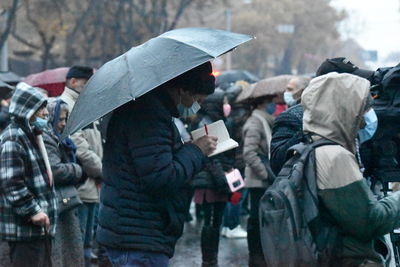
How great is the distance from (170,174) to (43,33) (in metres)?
21.5

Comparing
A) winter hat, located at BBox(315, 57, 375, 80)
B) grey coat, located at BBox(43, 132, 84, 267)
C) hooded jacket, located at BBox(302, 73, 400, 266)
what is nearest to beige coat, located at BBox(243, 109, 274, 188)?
grey coat, located at BBox(43, 132, 84, 267)

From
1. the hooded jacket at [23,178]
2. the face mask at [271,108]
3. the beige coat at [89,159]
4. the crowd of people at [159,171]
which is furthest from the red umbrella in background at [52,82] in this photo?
the hooded jacket at [23,178]

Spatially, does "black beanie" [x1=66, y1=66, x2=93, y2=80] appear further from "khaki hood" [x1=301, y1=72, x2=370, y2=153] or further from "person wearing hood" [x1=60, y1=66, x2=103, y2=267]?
"khaki hood" [x1=301, y1=72, x2=370, y2=153]

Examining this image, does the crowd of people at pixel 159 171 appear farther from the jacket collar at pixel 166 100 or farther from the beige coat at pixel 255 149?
the beige coat at pixel 255 149

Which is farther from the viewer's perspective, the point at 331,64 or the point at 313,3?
the point at 313,3

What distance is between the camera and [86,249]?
796 centimetres

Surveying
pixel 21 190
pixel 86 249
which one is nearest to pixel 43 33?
pixel 86 249

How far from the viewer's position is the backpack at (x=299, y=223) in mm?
3646

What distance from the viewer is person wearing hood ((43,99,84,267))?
6.41 m

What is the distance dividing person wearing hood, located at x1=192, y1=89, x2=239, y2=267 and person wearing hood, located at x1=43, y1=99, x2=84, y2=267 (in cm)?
217

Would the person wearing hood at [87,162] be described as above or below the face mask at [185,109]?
below

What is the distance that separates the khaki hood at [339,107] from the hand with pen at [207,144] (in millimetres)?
695

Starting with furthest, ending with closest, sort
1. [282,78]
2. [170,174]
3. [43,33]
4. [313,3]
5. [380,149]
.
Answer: [313,3] → [43,33] → [282,78] → [380,149] → [170,174]

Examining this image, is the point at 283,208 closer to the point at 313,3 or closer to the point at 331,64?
the point at 331,64
